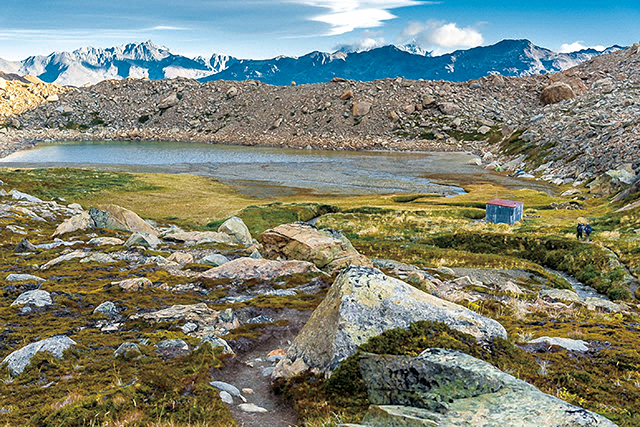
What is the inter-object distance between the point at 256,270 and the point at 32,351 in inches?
514

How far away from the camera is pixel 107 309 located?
714 inches

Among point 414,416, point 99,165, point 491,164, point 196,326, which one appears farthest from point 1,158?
point 414,416

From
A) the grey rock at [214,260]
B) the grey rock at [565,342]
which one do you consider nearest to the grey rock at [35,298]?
the grey rock at [214,260]

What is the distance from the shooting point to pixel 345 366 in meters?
10.7

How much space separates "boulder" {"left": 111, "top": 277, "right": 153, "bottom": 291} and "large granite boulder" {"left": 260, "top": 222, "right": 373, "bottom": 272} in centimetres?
1040

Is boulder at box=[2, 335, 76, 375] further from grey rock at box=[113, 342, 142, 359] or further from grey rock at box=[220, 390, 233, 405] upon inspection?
grey rock at box=[220, 390, 233, 405]

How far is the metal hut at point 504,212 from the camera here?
179 feet

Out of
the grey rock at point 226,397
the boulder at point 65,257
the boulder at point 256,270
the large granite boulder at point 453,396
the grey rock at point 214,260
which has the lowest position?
the grey rock at point 214,260

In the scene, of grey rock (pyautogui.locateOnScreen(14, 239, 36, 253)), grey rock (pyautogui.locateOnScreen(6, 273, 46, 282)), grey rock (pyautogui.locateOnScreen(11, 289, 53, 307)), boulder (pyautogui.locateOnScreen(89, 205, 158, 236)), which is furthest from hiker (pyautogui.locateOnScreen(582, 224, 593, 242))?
grey rock (pyautogui.locateOnScreen(14, 239, 36, 253))

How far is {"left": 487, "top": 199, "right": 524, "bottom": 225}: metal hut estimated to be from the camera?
179 feet

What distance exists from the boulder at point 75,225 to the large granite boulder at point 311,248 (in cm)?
1595

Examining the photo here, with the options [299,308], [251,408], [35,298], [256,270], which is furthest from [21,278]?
[251,408]

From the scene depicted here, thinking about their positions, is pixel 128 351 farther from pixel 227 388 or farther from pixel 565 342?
pixel 565 342

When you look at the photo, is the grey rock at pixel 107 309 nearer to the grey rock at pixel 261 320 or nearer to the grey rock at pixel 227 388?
the grey rock at pixel 261 320
